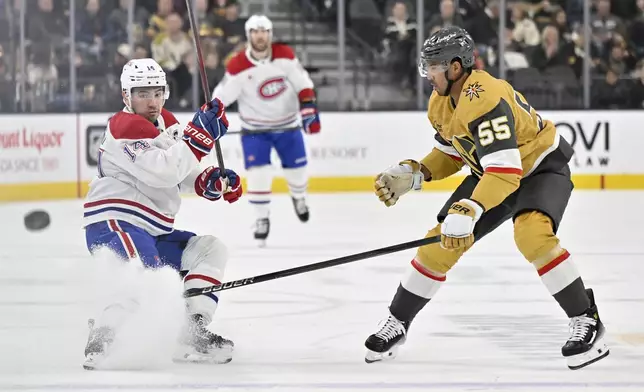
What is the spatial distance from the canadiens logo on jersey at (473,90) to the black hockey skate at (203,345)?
1023 mm

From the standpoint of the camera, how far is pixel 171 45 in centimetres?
1000

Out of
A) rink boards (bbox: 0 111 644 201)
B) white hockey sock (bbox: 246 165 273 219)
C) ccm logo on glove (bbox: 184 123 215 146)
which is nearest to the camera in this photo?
ccm logo on glove (bbox: 184 123 215 146)

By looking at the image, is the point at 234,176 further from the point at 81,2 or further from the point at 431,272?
the point at 81,2

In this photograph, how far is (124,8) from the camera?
32.0ft

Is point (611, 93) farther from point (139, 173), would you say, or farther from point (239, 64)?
point (139, 173)

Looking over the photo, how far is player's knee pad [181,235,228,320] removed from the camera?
3.71 metres

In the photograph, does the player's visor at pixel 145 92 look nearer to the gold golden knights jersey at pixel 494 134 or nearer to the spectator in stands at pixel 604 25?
the gold golden knights jersey at pixel 494 134

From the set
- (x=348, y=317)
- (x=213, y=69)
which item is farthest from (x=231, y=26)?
(x=348, y=317)

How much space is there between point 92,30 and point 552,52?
3.70 m

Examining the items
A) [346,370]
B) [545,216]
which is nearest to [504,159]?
[545,216]

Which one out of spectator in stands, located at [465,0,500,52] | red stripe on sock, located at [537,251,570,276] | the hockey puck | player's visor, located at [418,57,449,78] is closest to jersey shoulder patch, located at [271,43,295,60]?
the hockey puck

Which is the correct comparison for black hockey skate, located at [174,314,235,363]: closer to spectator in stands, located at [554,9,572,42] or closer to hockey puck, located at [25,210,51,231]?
hockey puck, located at [25,210,51,231]

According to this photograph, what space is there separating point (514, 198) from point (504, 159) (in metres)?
0.31

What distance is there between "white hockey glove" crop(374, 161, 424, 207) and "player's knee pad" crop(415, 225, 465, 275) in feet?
0.56
